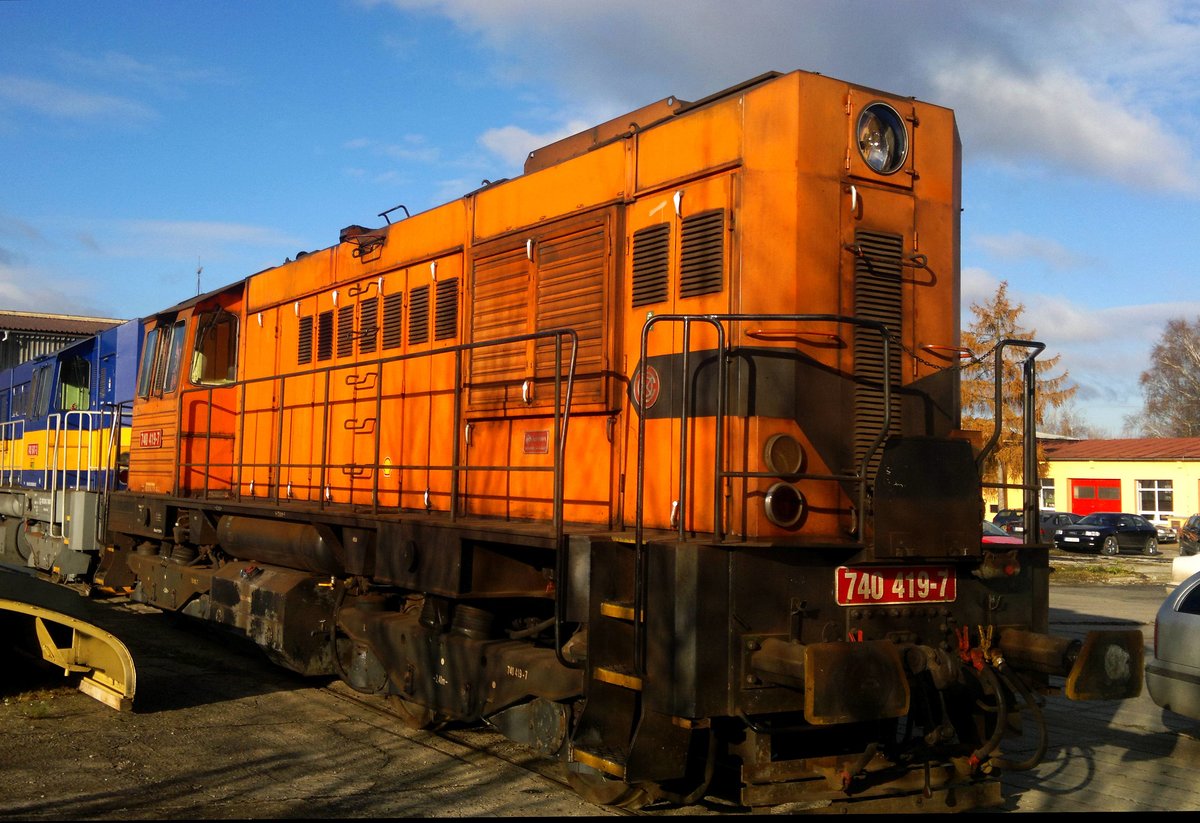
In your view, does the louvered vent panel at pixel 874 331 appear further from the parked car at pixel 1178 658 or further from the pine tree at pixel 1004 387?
the pine tree at pixel 1004 387

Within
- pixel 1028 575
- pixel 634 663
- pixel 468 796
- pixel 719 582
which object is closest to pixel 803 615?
pixel 719 582

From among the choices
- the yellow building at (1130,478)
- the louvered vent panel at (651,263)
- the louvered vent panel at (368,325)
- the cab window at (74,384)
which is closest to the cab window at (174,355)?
the louvered vent panel at (368,325)

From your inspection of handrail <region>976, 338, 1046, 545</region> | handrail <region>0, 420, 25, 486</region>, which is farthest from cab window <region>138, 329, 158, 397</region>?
handrail <region>976, 338, 1046, 545</region>

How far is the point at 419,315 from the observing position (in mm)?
8164

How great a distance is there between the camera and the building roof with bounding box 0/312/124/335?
126 feet

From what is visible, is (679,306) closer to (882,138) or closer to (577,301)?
(577,301)

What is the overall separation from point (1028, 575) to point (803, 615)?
1510mm

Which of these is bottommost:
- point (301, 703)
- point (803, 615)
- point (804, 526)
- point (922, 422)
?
point (301, 703)

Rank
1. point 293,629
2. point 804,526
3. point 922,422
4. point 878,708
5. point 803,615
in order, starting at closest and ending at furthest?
point 878,708, point 803,615, point 804,526, point 922,422, point 293,629

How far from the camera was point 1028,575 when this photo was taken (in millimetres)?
5578

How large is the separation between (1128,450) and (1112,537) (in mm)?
13355

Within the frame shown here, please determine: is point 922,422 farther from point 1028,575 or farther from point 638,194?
point 638,194

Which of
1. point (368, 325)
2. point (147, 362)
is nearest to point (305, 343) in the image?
point (368, 325)

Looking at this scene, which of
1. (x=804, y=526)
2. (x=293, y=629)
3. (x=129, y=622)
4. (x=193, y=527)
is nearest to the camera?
(x=804, y=526)
